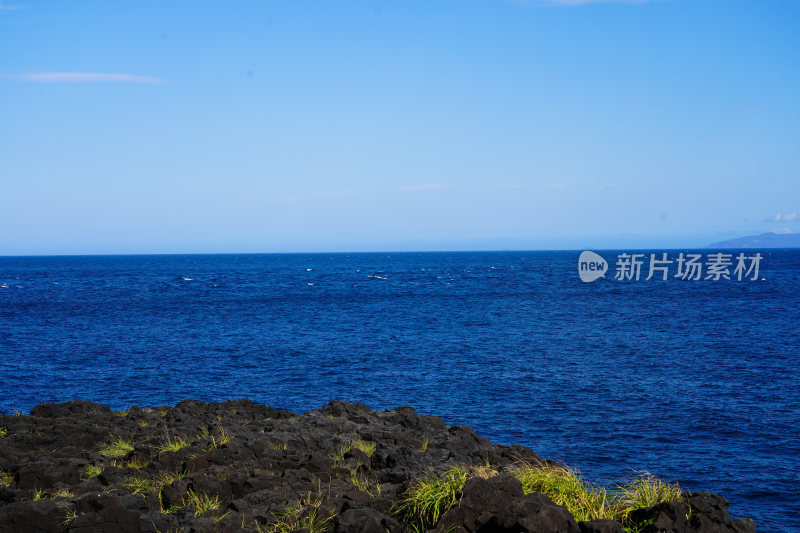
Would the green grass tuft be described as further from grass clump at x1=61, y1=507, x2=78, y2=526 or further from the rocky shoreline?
grass clump at x1=61, y1=507, x2=78, y2=526

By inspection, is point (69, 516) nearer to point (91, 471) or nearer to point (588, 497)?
point (91, 471)

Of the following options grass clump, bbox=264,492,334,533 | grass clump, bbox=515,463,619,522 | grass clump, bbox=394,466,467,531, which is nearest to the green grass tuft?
grass clump, bbox=264,492,334,533

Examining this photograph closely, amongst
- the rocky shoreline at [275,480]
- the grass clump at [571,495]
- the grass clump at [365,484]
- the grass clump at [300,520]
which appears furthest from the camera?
the grass clump at [365,484]

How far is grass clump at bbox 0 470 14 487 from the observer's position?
12.6 meters

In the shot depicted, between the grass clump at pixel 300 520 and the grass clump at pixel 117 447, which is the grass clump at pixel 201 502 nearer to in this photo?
the grass clump at pixel 300 520

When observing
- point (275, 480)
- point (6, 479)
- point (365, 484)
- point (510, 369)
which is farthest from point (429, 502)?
point (510, 369)

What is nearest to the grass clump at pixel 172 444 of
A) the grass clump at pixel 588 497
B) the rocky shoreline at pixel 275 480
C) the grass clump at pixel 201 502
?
the rocky shoreline at pixel 275 480

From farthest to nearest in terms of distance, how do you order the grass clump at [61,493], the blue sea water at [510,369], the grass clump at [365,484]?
the blue sea water at [510,369] < the grass clump at [365,484] < the grass clump at [61,493]

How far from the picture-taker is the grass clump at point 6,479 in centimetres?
1261

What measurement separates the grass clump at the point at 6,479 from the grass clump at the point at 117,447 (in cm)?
231

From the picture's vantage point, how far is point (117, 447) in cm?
1582

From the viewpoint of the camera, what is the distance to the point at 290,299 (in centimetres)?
8731

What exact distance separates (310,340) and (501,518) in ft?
139

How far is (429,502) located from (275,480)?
381cm
